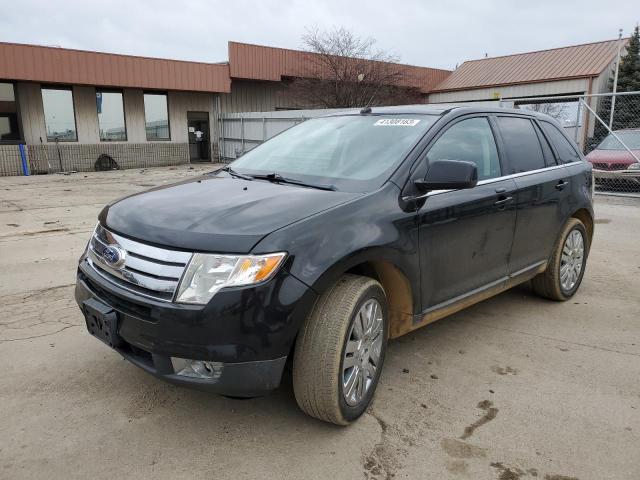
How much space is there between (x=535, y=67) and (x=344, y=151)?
27.5 meters

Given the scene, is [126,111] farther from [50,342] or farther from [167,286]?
[167,286]

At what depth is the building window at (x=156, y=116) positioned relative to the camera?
22094 mm

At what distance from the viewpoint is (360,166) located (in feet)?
10.5

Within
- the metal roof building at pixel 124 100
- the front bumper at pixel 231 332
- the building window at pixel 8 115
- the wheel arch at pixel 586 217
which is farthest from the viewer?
the metal roof building at pixel 124 100

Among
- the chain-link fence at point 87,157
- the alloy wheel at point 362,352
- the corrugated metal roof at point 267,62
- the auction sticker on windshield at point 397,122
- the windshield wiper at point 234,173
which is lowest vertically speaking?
the chain-link fence at point 87,157

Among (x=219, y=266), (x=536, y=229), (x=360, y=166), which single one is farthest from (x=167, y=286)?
(x=536, y=229)

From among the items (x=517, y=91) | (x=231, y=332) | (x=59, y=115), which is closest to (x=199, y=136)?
(x=59, y=115)

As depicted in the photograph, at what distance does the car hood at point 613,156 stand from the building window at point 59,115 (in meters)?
18.1

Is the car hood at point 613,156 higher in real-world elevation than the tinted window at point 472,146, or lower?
lower

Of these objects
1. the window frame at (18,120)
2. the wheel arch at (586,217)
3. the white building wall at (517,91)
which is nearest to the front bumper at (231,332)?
the wheel arch at (586,217)

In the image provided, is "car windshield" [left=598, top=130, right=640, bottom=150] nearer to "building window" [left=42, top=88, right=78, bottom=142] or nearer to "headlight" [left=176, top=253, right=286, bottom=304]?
"headlight" [left=176, top=253, right=286, bottom=304]

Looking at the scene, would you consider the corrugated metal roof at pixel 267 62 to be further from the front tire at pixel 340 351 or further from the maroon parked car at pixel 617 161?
the front tire at pixel 340 351

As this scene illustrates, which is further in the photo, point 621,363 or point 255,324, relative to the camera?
point 621,363

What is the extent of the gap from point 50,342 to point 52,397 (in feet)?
2.71
